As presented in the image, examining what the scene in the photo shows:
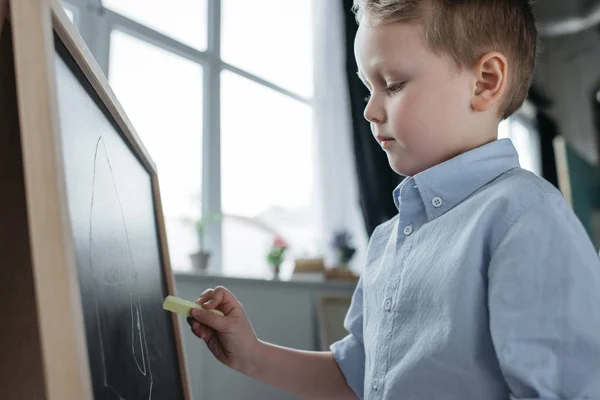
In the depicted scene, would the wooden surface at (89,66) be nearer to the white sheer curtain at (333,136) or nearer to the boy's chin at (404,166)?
the boy's chin at (404,166)

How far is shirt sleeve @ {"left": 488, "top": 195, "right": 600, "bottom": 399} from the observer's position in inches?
22.1

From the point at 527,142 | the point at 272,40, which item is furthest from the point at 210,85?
the point at 527,142

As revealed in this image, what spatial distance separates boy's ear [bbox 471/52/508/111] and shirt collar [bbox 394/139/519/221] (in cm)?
5

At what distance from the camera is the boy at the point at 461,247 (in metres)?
0.57

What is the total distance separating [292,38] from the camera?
3.16 metres

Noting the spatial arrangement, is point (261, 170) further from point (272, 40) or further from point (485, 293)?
point (485, 293)

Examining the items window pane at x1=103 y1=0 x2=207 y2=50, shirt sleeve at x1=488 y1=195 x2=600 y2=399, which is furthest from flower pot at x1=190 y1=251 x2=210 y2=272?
shirt sleeve at x1=488 y1=195 x2=600 y2=399

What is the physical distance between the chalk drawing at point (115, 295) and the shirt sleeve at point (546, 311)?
0.35 meters

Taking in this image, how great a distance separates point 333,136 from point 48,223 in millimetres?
2652

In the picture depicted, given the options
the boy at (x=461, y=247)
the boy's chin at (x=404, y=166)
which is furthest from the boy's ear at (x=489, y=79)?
the boy's chin at (x=404, y=166)

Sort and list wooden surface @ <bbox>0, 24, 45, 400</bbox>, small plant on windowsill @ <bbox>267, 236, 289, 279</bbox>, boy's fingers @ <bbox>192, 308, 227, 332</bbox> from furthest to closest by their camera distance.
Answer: small plant on windowsill @ <bbox>267, 236, 289, 279</bbox> < boy's fingers @ <bbox>192, 308, 227, 332</bbox> < wooden surface @ <bbox>0, 24, 45, 400</bbox>

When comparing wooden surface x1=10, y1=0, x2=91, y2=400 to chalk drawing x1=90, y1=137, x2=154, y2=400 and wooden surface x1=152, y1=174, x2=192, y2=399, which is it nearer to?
chalk drawing x1=90, y1=137, x2=154, y2=400

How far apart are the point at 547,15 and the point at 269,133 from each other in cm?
306

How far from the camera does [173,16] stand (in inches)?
101
